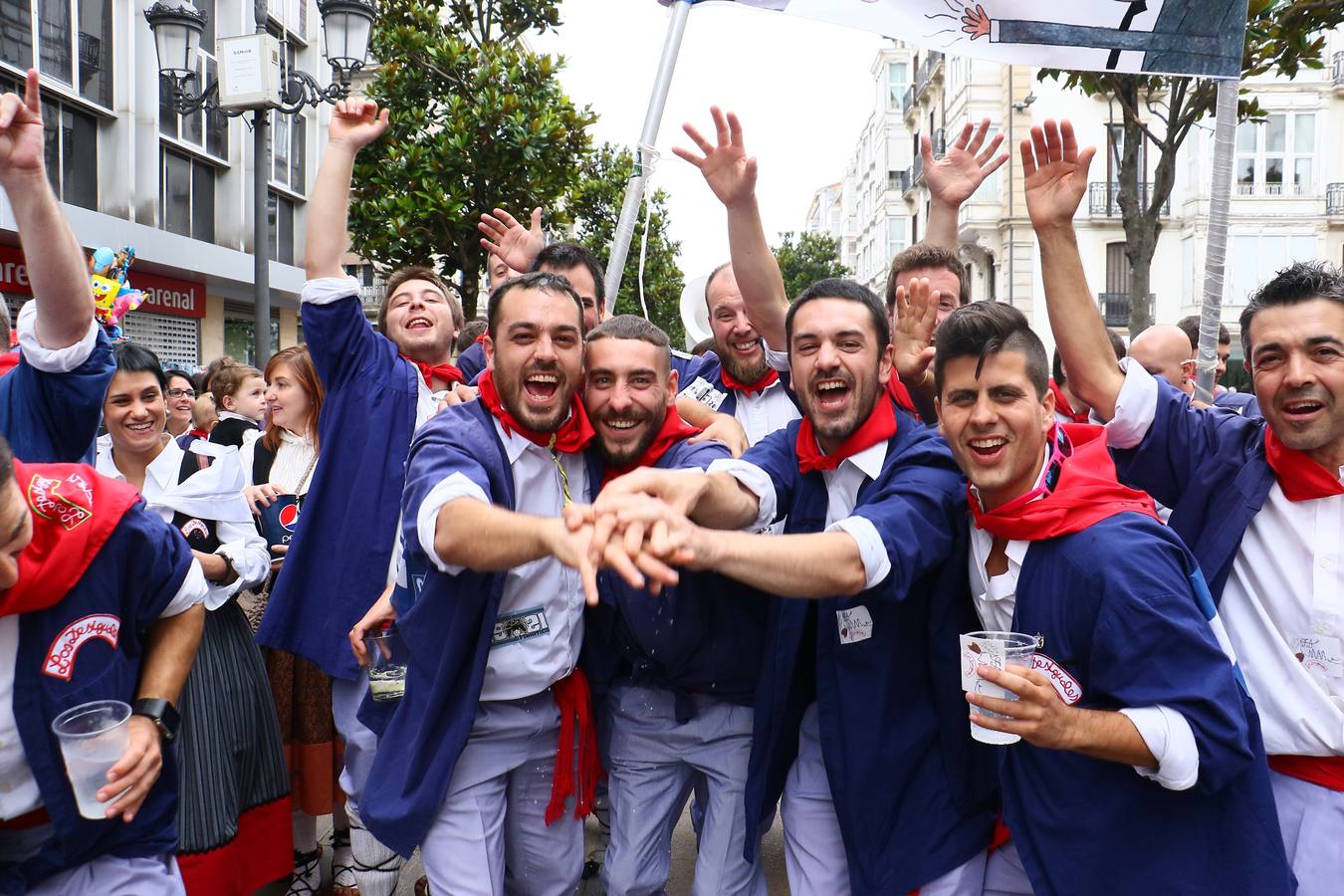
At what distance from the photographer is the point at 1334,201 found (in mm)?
29953

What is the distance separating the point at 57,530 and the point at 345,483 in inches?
59.7

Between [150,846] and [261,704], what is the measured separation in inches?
54.9

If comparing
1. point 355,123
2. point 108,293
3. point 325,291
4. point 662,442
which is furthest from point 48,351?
point 108,293

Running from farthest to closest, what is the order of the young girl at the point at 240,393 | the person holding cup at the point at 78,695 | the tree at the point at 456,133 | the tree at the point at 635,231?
1. the tree at the point at 635,231
2. the tree at the point at 456,133
3. the young girl at the point at 240,393
4. the person holding cup at the point at 78,695

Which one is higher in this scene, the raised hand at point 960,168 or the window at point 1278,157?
the window at point 1278,157

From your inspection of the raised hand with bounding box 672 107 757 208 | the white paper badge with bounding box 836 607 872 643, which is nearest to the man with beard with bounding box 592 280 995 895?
the white paper badge with bounding box 836 607 872 643

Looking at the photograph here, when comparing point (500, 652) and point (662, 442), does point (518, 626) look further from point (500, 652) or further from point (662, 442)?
point (662, 442)

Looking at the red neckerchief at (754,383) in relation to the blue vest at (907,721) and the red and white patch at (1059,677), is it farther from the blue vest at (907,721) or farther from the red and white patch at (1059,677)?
the red and white patch at (1059,677)

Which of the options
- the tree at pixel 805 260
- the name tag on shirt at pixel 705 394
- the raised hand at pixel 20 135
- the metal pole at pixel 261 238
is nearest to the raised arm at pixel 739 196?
the name tag on shirt at pixel 705 394

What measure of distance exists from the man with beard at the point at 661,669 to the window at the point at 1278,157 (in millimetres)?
32612

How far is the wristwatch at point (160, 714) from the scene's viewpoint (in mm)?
2459

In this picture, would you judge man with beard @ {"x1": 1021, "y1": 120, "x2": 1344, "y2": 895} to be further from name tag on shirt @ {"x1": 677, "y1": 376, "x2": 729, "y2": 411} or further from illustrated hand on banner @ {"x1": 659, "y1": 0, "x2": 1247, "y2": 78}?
name tag on shirt @ {"x1": 677, "y1": 376, "x2": 729, "y2": 411}

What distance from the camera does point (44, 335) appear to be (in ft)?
8.83

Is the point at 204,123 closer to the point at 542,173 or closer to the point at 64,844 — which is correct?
the point at 542,173
